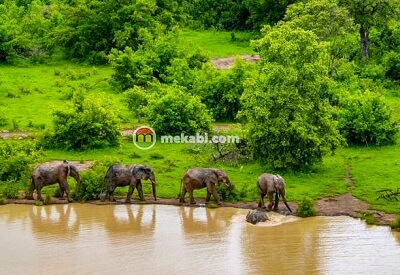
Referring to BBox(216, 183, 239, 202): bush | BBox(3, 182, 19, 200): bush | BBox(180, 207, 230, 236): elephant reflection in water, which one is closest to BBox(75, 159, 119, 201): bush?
BBox(3, 182, 19, 200): bush

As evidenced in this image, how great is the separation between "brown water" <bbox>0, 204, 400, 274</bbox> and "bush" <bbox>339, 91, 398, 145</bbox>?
9177 mm

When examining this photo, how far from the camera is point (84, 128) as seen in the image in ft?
102

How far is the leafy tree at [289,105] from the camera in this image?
27.5 m

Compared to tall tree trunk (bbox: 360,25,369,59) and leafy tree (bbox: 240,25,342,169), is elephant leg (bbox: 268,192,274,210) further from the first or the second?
tall tree trunk (bbox: 360,25,369,59)

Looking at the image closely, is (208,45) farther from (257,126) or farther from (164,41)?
(257,126)

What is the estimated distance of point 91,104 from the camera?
31.6 metres

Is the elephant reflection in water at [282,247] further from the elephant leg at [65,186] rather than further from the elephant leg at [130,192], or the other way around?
the elephant leg at [65,186]

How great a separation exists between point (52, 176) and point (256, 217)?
21.8ft

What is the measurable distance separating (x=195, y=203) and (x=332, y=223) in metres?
4.36

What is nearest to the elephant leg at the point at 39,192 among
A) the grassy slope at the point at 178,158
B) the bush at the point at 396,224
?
Answer: the grassy slope at the point at 178,158

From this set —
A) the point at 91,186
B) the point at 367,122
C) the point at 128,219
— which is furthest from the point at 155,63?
the point at 128,219

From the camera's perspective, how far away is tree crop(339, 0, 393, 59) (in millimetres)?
41719

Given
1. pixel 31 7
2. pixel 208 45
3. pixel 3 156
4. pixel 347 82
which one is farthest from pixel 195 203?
pixel 31 7

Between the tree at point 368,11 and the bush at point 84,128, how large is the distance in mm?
15711
